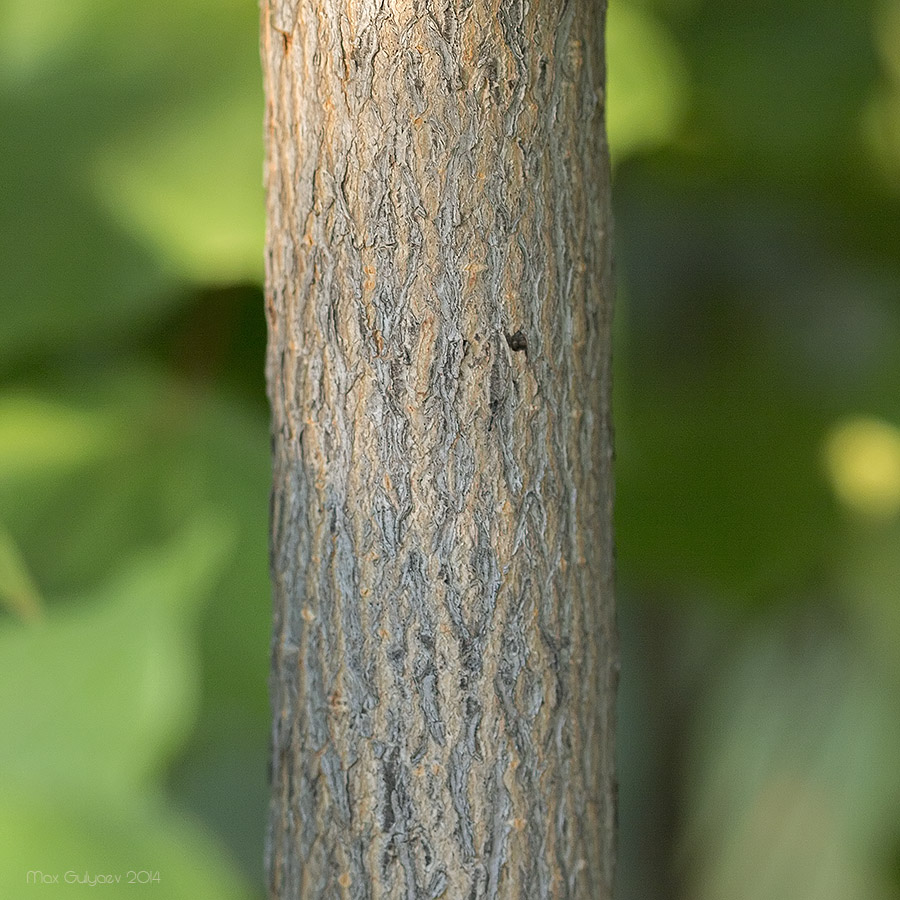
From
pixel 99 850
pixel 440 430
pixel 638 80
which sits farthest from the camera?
pixel 638 80

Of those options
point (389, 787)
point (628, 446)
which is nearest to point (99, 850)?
point (389, 787)

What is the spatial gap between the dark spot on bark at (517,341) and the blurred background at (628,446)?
28 centimetres

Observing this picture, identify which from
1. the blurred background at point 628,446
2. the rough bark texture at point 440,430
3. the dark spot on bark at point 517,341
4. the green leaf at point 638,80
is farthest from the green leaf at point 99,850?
the green leaf at point 638,80

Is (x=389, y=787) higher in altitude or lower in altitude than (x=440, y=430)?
lower

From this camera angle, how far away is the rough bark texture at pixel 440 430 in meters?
0.35

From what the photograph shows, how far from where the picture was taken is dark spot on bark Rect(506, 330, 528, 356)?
1.17 feet

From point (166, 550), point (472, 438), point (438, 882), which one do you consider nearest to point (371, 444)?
point (472, 438)

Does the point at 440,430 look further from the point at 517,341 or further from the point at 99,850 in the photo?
the point at 99,850

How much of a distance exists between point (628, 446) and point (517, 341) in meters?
0.41

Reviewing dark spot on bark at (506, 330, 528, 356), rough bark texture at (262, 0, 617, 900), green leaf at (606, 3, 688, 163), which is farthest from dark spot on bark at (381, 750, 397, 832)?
green leaf at (606, 3, 688, 163)

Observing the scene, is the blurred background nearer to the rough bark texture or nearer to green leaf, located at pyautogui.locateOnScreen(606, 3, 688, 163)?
green leaf, located at pyautogui.locateOnScreen(606, 3, 688, 163)

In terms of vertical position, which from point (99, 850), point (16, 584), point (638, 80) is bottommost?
point (99, 850)

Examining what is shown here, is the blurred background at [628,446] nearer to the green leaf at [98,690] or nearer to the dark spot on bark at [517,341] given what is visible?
the green leaf at [98,690]

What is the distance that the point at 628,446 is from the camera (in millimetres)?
751
